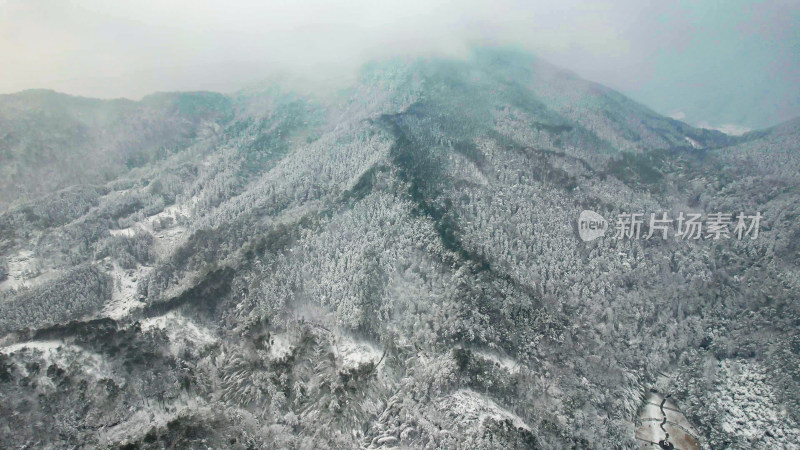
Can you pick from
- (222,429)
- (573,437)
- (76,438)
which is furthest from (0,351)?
(573,437)

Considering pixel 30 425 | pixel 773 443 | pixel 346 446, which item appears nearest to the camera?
pixel 30 425

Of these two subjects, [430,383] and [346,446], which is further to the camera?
[430,383]

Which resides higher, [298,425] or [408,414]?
[408,414]

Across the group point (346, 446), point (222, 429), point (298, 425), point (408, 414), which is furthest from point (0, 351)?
point (408, 414)

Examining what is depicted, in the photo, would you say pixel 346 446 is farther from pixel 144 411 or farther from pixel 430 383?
pixel 144 411

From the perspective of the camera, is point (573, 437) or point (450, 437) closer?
point (450, 437)

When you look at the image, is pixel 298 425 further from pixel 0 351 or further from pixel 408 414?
pixel 0 351

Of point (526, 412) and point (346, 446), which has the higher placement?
point (526, 412)

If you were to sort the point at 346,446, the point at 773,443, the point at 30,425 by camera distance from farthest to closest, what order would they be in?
1. the point at 773,443
2. the point at 346,446
3. the point at 30,425
